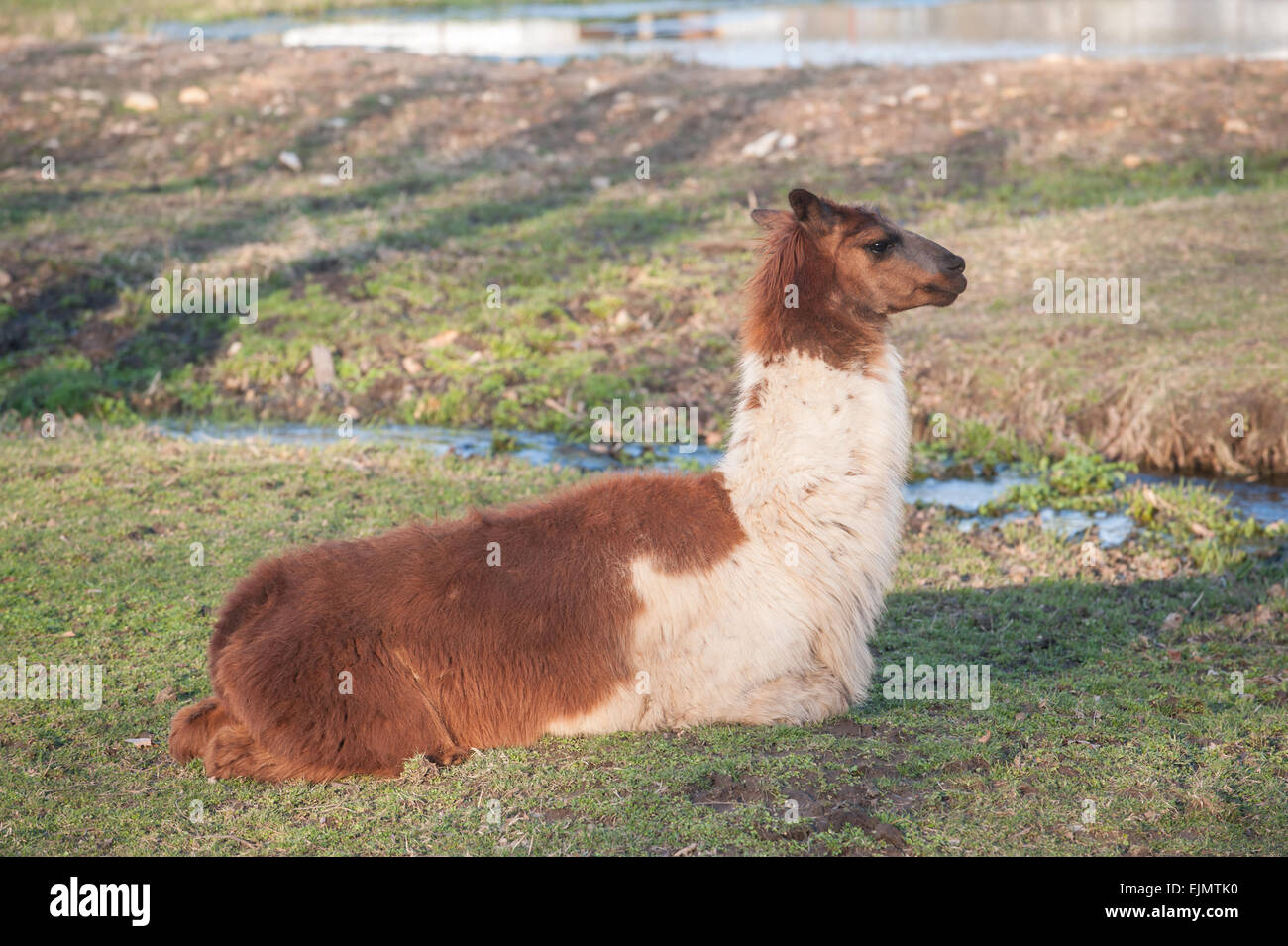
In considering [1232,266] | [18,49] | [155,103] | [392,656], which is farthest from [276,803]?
[18,49]

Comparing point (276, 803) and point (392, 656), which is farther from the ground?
point (392, 656)

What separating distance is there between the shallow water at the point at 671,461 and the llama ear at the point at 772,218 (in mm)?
4161

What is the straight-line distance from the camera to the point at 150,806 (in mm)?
5461

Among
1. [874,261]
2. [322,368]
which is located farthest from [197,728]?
[322,368]

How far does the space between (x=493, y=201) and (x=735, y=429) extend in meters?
13.3

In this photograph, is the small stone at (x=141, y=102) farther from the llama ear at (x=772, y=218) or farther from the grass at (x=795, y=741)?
the llama ear at (x=772, y=218)

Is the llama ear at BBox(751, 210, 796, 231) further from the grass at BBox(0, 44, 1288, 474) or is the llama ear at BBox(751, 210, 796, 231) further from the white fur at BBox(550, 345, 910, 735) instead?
the grass at BBox(0, 44, 1288, 474)

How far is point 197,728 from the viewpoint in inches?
227

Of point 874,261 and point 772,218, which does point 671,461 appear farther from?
point 874,261

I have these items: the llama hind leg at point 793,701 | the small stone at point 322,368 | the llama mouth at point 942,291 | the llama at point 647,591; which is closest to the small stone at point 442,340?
the small stone at point 322,368

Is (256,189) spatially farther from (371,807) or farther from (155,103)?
A: (371,807)

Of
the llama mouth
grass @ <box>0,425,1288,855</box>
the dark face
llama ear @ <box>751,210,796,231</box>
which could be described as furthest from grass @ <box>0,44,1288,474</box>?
llama ear @ <box>751,210,796,231</box>

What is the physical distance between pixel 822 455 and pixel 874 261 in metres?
0.98

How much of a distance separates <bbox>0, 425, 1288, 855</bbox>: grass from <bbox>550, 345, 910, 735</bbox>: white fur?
0.17m
